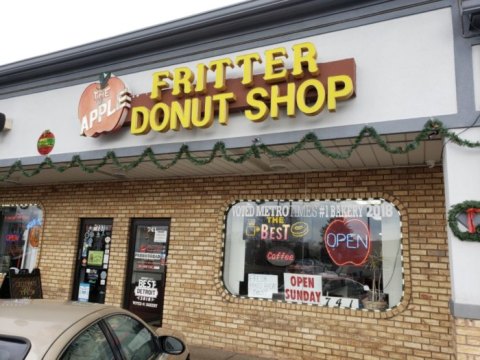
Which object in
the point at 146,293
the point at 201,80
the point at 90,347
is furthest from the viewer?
the point at 146,293

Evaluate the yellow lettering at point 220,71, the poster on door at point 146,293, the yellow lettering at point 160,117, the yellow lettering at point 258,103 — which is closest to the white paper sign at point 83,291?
the poster on door at point 146,293

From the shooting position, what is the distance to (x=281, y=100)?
17.9ft

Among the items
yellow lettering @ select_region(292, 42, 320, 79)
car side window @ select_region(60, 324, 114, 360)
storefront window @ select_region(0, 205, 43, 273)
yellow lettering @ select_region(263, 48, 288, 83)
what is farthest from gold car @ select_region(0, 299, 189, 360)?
storefront window @ select_region(0, 205, 43, 273)

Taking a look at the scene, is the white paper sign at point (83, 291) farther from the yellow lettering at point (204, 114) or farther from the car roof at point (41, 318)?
the car roof at point (41, 318)

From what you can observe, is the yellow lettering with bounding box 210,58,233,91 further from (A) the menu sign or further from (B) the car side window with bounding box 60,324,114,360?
(A) the menu sign

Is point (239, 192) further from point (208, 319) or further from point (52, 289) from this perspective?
point (52, 289)

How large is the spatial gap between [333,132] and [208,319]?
13.5ft

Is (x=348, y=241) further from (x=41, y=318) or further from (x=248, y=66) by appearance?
(x=41, y=318)

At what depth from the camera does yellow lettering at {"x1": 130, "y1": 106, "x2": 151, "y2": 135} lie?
21.1ft

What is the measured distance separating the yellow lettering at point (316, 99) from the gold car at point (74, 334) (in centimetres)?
323

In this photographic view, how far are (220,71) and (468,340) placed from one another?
4.60m

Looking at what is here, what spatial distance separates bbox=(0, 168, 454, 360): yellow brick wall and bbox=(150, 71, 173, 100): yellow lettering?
2.03 meters

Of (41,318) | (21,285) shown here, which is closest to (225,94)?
(41,318)

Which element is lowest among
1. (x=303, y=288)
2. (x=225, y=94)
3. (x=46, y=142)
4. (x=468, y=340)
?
(x=468, y=340)
